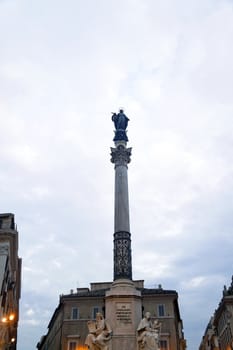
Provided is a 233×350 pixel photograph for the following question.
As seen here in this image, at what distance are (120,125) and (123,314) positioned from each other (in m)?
13.4

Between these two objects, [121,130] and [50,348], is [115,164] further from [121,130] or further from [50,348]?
[50,348]

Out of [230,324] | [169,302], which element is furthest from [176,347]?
[230,324]

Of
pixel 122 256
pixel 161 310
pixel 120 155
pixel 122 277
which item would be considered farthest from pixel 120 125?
pixel 161 310

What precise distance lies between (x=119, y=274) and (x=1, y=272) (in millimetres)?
11717

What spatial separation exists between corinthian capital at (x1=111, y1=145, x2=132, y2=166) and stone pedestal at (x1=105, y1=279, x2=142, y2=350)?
26.4 ft

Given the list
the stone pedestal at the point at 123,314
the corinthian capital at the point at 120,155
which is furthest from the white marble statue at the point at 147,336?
the corinthian capital at the point at 120,155

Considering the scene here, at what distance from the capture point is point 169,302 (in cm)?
5147

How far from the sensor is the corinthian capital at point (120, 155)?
28141 millimetres

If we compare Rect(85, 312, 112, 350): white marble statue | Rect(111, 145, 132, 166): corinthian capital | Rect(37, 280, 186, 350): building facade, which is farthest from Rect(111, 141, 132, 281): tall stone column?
Rect(37, 280, 186, 350): building facade

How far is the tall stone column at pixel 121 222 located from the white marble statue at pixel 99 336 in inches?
126

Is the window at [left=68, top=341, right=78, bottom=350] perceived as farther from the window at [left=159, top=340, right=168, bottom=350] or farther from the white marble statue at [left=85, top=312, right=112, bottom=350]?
the white marble statue at [left=85, top=312, right=112, bottom=350]

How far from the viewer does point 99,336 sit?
21.2m

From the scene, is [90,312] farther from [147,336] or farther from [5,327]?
[147,336]

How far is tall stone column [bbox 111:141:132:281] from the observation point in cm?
2478
